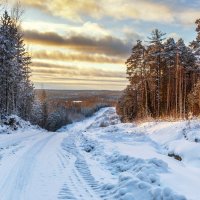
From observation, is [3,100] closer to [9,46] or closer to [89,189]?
[9,46]

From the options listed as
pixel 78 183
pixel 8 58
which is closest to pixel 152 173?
pixel 78 183

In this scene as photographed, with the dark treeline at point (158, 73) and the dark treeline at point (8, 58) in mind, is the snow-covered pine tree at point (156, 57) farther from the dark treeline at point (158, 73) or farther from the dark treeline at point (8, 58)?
the dark treeline at point (8, 58)

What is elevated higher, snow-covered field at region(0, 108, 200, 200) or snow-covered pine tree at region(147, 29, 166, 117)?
snow-covered pine tree at region(147, 29, 166, 117)

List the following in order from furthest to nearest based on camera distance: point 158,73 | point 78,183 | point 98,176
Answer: point 158,73
point 98,176
point 78,183

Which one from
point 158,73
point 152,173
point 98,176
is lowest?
point 98,176

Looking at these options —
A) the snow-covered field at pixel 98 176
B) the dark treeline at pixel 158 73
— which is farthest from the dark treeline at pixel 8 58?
the snow-covered field at pixel 98 176

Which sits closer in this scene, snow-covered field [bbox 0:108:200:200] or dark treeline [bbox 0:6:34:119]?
snow-covered field [bbox 0:108:200:200]

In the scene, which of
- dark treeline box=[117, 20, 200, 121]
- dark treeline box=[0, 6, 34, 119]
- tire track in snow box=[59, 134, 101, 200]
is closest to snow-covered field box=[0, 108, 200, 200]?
tire track in snow box=[59, 134, 101, 200]

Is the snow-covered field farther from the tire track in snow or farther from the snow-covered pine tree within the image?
the snow-covered pine tree

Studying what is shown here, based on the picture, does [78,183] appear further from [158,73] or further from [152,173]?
[158,73]

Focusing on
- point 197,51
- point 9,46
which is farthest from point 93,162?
point 9,46

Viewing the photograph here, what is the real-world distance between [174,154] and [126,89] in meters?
45.2

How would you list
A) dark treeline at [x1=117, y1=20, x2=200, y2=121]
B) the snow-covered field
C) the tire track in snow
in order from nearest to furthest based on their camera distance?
the snow-covered field
the tire track in snow
dark treeline at [x1=117, y1=20, x2=200, y2=121]

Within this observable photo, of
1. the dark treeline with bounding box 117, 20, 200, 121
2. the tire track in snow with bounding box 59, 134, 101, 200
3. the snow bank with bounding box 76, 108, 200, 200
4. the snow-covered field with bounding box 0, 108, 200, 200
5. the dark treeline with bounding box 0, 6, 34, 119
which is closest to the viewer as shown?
the snow bank with bounding box 76, 108, 200, 200
